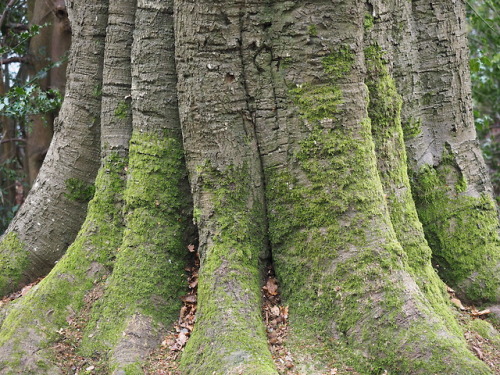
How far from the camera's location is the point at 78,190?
5.33m

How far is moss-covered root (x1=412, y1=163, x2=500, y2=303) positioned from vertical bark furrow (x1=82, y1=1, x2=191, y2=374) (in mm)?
Result: 2137

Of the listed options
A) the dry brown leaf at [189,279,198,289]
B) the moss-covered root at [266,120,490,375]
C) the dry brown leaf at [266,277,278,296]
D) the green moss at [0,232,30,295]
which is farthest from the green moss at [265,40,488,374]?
the green moss at [0,232,30,295]

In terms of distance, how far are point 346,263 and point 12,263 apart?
3.38 meters

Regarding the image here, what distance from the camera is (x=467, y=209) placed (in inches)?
189

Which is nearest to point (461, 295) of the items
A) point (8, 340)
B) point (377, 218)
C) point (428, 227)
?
point (428, 227)

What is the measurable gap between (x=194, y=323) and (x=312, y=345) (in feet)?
2.84

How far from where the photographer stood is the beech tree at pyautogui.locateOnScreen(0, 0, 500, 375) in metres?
3.65

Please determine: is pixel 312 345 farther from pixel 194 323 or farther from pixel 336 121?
pixel 336 121

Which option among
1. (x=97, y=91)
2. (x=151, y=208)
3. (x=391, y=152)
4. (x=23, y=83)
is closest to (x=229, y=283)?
(x=151, y=208)

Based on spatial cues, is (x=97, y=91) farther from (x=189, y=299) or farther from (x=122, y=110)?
(x=189, y=299)

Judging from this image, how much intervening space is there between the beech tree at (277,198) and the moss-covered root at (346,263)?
0.01 metres

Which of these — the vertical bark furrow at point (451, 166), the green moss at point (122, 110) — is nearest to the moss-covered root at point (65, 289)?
the green moss at point (122, 110)

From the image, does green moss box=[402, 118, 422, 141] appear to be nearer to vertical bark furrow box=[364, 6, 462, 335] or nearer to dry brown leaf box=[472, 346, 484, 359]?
vertical bark furrow box=[364, 6, 462, 335]

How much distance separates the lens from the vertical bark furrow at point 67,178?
5258mm
